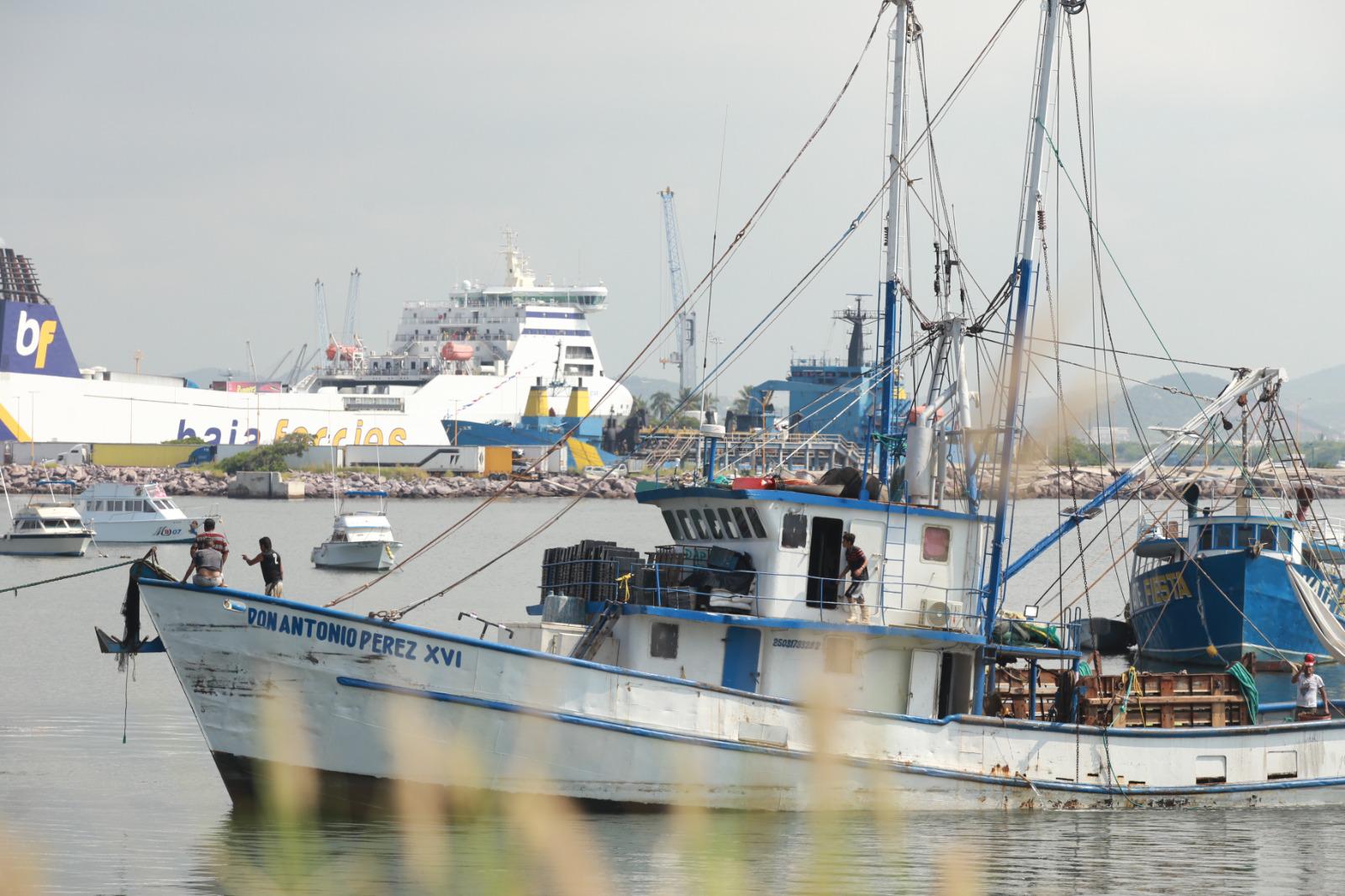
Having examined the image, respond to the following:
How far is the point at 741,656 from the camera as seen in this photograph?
18766mm

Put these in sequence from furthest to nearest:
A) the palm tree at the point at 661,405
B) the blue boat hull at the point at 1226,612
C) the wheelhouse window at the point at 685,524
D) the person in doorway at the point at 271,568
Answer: the palm tree at the point at 661,405
the blue boat hull at the point at 1226,612
the wheelhouse window at the point at 685,524
the person in doorway at the point at 271,568

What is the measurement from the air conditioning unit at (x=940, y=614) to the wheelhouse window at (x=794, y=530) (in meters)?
1.82

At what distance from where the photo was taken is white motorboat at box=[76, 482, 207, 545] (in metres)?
60.5

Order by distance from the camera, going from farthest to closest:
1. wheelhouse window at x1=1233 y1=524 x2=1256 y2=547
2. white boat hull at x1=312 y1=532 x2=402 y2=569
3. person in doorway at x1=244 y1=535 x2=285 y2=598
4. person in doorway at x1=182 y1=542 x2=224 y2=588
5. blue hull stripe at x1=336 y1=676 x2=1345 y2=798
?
white boat hull at x1=312 y1=532 x2=402 y2=569 → wheelhouse window at x1=1233 y1=524 x2=1256 y2=547 → person in doorway at x1=244 y1=535 x2=285 y2=598 → person in doorway at x1=182 y1=542 x2=224 y2=588 → blue hull stripe at x1=336 y1=676 x2=1345 y2=798

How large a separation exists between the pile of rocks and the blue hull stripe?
82.3m

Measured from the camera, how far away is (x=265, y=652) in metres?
17.4

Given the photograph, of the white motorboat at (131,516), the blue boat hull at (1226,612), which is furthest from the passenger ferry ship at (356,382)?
the blue boat hull at (1226,612)

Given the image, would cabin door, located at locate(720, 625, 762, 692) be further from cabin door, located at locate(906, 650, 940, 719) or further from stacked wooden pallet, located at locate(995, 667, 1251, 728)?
stacked wooden pallet, located at locate(995, 667, 1251, 728)

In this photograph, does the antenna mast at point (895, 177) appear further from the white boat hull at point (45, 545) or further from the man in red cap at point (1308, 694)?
the white boat hull at point (45, 545)

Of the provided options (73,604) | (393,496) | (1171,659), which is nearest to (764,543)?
(1171,659)

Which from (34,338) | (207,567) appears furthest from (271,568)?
(34,338)

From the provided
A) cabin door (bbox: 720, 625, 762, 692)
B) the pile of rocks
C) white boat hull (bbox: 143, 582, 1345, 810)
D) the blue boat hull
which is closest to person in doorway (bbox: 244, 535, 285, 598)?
white boat hull (bbox: 143, 582, 1345, 810)

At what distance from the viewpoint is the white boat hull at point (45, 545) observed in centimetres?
5481

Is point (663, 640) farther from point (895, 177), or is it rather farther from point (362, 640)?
point (895, 177)
